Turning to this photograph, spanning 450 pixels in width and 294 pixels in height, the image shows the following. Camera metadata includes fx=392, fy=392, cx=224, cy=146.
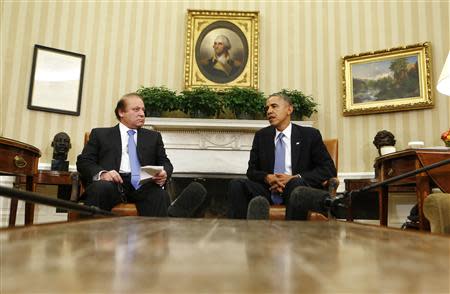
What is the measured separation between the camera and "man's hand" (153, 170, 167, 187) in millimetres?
2482

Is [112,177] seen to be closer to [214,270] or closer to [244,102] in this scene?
[244,102]

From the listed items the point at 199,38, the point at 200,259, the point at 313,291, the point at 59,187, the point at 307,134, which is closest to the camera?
the point at 313,291

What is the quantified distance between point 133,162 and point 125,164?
6cm

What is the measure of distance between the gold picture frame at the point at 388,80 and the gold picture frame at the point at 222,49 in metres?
1.00

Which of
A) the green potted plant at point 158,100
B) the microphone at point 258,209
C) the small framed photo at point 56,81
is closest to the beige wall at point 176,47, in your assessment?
the small framed photo at point 56,81

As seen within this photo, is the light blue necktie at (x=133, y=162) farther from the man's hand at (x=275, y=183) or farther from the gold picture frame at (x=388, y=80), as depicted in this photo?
the gold picture frame at (x=388, y=80)

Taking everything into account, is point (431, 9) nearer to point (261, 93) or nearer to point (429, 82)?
point (429, 82)

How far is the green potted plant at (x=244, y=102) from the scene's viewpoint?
149 inches

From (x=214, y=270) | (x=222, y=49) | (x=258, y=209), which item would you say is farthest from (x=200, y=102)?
(x=214, y=270)

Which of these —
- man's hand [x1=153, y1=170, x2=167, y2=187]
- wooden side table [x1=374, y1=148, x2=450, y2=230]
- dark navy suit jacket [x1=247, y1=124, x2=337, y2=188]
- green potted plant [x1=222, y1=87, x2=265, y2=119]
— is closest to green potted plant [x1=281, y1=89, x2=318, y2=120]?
green potted plant [x1=222, y1=87, x2=265, y2=119]

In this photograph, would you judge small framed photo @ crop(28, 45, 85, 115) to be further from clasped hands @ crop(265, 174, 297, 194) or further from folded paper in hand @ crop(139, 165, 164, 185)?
clasped hands @ crop(265, 174, 297, 194)

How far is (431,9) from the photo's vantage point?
13.0 feet

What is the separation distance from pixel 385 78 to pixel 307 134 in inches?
64.1

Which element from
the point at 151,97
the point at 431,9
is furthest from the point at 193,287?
the point at 431,9
